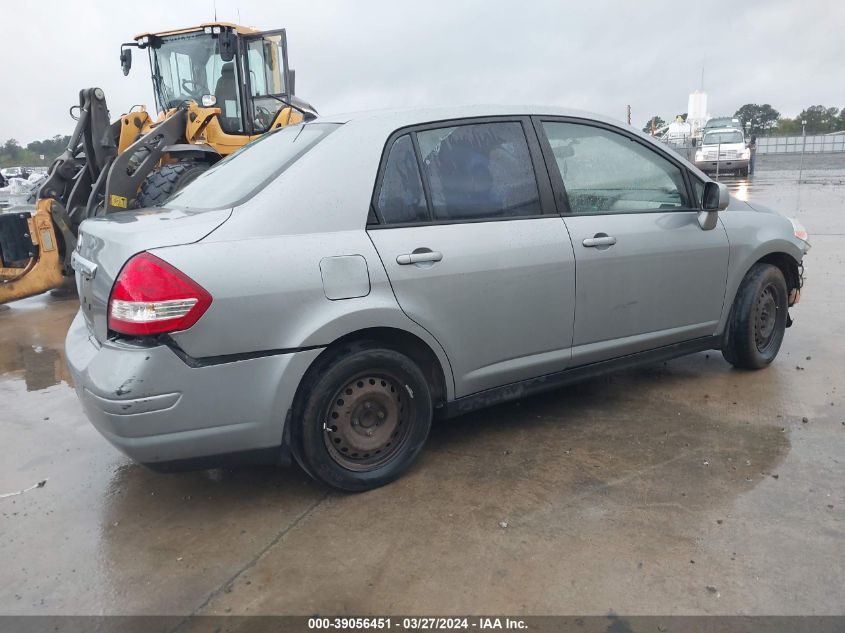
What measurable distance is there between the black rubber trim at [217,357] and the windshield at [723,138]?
82.0ft

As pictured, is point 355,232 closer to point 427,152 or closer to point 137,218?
point 427,152

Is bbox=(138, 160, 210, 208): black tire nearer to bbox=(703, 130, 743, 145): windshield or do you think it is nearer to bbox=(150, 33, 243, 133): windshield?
bbox=(150, 33, 243, 133): windshield

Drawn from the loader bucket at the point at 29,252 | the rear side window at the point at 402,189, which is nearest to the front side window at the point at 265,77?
the loader bucket at the point at 29,252

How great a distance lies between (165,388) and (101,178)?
6.57 meters

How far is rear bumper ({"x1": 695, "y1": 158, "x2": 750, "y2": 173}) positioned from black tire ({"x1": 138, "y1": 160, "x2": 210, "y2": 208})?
20.2 meters

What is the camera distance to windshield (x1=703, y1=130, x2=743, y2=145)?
24.5 m

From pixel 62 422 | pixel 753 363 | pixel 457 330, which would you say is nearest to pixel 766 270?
pixel 753 363

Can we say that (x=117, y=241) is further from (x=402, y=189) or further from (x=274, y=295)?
(x=402, y=189)

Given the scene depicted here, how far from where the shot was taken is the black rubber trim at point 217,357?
2.65 metres

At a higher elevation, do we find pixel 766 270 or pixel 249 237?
pixel 249 237

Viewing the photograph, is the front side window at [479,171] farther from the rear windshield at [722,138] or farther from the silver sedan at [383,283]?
the rear windshield at [722,138]

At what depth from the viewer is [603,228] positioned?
12.1 ft

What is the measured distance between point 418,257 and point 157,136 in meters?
6.41

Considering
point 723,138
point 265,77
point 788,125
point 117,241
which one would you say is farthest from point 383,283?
point 788,125
